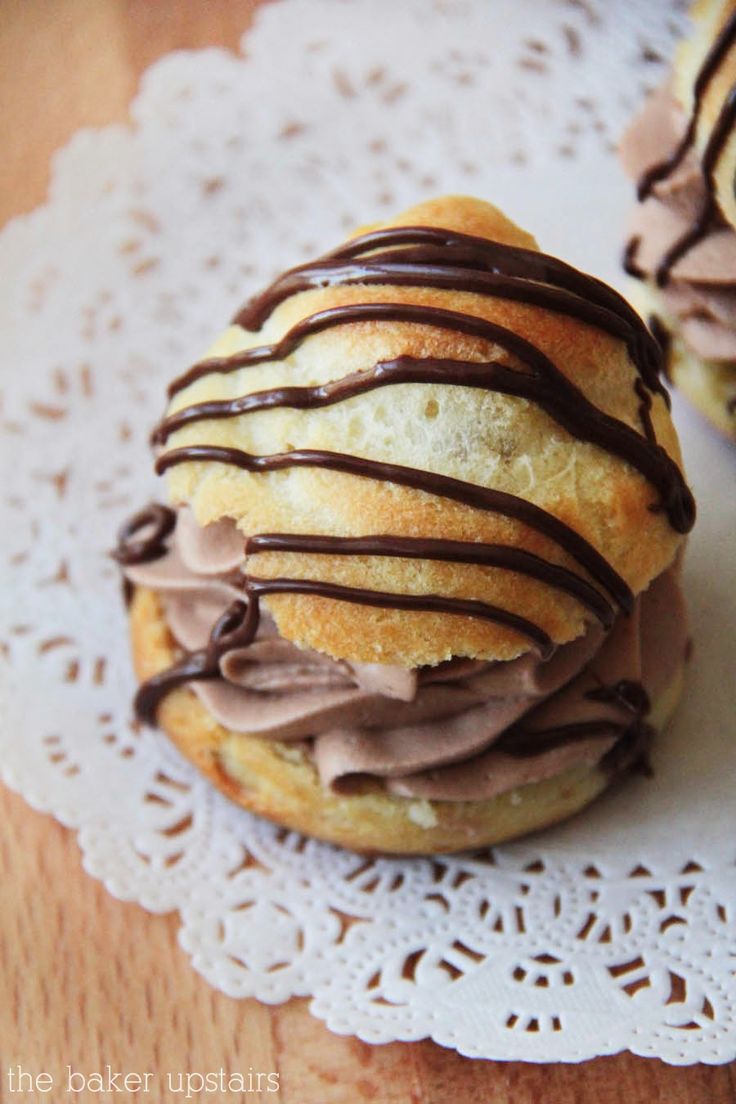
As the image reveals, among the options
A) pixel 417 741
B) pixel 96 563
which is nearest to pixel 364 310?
pixel 417 741

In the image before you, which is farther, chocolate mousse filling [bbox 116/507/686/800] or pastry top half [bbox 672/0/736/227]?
pastry top half [bbox 672/0/736/227]

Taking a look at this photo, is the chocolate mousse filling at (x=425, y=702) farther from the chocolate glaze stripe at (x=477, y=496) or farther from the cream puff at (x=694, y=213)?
the cream puff at (x=694, y=213)

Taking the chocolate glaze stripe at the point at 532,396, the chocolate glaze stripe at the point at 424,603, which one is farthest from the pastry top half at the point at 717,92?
the chocolate glaze stripe at the point at 424,603

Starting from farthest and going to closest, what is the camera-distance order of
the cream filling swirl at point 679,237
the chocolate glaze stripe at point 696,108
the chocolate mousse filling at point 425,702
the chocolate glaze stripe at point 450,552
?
the cream filling swirl at point 679,237, the chocolate glaze stripe at point 696,108, the chocolate mousse filling at point 425,702, the chocolate glaze stripe at point 450,552

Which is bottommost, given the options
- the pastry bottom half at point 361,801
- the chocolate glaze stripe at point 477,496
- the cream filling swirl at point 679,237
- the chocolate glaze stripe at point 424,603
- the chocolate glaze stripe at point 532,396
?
the pastry bottom half at point 361,801

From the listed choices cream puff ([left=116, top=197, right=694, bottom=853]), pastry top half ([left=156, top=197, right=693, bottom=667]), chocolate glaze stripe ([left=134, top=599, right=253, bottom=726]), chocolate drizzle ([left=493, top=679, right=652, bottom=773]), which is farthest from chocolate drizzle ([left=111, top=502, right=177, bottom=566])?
chocolate drizzle ([left=493, top=679, right=652, bottom=773])

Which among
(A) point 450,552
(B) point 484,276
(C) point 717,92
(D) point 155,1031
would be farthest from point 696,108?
(D) point 155,1031

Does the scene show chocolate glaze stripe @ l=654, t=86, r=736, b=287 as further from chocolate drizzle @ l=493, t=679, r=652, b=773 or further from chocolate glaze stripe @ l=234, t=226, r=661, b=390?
chocolate drizzle @ l=493, t=679, r=652, b=773
